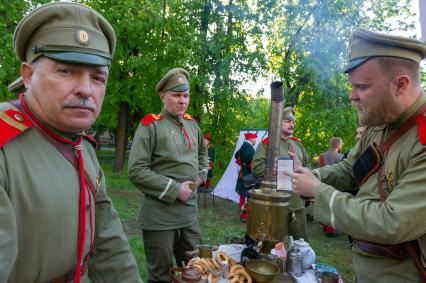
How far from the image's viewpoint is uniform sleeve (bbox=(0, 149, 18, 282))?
1043mm

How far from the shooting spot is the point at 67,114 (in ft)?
4.32

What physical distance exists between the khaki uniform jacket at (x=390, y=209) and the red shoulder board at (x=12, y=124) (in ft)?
5.37

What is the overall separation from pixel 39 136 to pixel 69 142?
0.44ft

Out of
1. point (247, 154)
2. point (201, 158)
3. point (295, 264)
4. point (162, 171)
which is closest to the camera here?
point (295, 264)

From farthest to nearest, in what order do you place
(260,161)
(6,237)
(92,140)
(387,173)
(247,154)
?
1. (247,154)
2. (260,161)
3. (387,173)
4. (92,140)
5. (6,237)

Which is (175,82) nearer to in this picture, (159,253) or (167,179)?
(167,179)

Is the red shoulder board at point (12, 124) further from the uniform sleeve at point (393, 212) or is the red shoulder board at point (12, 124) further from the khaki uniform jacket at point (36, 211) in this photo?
the uniform sleeve at point (393, 212)

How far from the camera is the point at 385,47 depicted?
1.86 metres

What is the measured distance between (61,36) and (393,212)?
5.77ft

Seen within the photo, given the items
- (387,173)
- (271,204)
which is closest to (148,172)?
(271,204)

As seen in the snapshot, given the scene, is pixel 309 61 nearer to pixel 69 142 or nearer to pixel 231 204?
pixel 231 204

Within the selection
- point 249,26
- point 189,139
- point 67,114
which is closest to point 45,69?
point 67,114

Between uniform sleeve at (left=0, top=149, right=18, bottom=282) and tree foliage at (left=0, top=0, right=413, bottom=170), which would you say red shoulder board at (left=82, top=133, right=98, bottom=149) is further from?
tree foliage at (left=0, top=0, right=413, bottom=170)

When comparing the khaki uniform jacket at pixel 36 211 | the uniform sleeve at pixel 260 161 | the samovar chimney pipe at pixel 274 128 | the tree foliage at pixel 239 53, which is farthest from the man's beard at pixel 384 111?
the tree foliage at pixel 239 53
